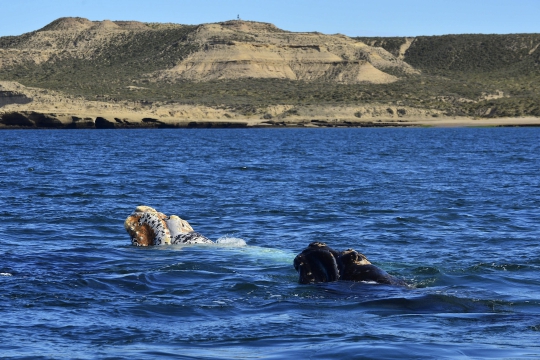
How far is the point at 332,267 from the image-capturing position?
10711 mm

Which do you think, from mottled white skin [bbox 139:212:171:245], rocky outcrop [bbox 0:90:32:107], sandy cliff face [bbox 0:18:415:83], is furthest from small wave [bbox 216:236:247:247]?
sandy cliff face [bbox 0:18:415:83]

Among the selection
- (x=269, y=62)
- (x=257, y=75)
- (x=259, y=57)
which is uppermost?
(x=259, y=57)

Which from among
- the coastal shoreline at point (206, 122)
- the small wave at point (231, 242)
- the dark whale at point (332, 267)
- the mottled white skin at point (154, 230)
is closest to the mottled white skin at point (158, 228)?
the mottled white skin at point (154, 230)

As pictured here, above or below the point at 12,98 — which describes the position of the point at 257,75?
above

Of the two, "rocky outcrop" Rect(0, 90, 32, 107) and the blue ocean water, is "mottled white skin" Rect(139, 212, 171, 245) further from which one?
"rocky outcrop" Rect(0, 90, 32, 107)

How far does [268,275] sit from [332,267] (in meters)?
1.71

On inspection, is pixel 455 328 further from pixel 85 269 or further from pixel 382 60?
pixel 382 60

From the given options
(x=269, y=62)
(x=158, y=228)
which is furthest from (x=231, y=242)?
(x=269, y=62)

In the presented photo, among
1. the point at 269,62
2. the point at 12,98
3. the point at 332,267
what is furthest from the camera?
the point at 269,62

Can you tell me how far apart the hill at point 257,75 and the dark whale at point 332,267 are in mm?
98696

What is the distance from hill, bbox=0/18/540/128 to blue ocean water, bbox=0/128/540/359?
86.0m

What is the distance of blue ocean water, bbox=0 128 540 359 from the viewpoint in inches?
337

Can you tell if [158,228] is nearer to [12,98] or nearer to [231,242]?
[231,242]

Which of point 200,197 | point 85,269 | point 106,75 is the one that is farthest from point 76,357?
point 106,75
